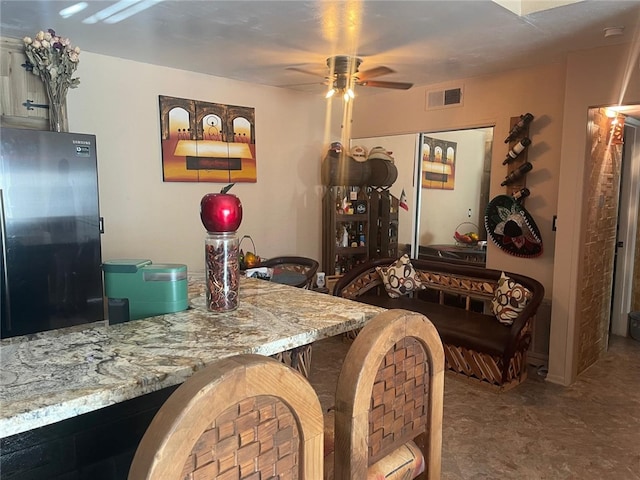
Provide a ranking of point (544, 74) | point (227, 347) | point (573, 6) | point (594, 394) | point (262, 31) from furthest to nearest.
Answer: point (544, 74) → point (594, 394) → point (262, 31) → point (573, 6) → point (227, 347)

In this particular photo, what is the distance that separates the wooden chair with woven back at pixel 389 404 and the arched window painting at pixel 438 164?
386cm

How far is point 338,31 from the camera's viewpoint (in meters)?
2.88

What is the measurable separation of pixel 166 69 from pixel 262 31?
131 centimetres

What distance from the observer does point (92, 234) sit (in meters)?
2.79

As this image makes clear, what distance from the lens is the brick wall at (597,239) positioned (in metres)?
3.54

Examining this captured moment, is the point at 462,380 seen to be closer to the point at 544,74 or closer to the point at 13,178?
the point at 544,74

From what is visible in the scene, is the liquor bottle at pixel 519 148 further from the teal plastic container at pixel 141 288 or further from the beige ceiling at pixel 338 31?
the teal plastic container at pixel 141 288

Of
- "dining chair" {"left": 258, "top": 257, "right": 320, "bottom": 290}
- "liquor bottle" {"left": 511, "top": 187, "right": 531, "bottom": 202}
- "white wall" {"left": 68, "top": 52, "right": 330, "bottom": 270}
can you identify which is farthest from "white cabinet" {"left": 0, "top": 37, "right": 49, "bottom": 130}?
"liquor bottle" {"left": 511, "top": 187, "right": 531, "bottom": 202}

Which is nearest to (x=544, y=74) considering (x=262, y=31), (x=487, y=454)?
(x=262, y=31)

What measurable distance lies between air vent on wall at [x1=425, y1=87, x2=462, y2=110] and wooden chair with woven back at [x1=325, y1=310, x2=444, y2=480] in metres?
3.57

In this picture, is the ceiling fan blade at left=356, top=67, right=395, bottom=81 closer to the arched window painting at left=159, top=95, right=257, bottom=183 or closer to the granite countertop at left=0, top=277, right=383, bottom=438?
the arched window painting at left=159, top=95, right=257, bottom=183

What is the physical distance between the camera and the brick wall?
354cm

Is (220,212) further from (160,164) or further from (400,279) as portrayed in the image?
(400,279)

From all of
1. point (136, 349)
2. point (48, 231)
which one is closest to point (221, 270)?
point (136, 349)
